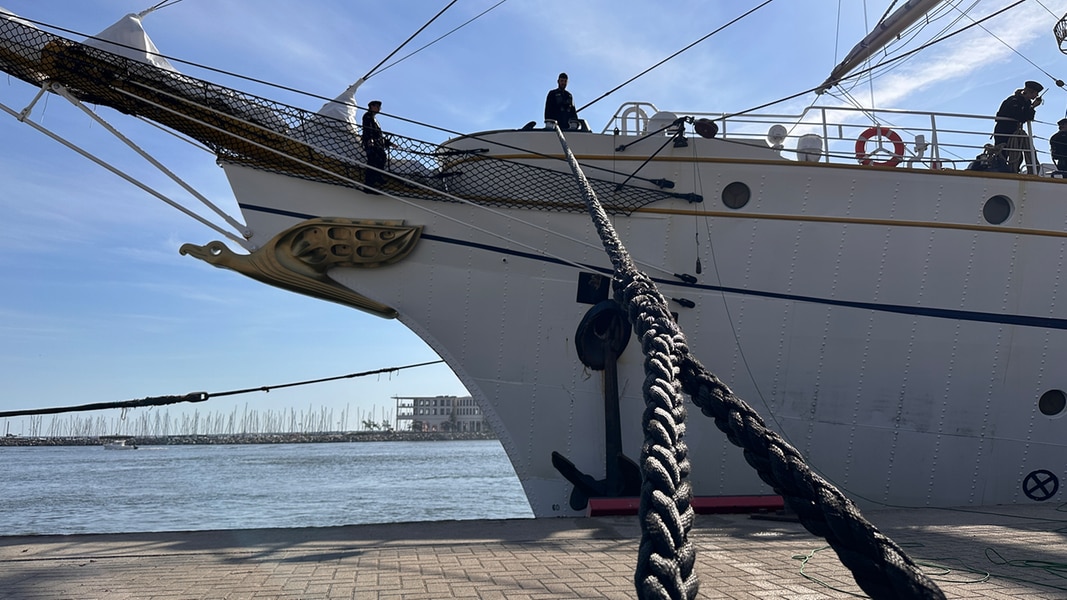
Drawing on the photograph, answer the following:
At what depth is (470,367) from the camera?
339 inches

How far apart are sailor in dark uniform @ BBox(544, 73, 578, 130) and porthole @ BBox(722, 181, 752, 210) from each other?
1834 millimetres

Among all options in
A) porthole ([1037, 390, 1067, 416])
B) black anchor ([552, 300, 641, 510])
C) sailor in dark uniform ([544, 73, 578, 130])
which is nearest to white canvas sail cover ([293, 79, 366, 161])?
sailor in dark uniform ([544, 73, 578, 130])

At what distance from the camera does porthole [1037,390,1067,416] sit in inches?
337

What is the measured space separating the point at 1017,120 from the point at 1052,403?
10.7 feet

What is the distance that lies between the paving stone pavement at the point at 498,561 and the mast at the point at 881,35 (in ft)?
25.8

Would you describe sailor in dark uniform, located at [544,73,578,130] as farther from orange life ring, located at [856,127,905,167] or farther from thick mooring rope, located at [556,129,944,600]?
thick mooring rope, located at [556,129,944,600]

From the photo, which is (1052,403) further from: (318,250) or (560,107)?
(318,250)

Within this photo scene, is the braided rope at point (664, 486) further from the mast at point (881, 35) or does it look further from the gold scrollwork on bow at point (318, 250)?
the mast at point (881, 35)

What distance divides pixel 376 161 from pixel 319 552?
407cm

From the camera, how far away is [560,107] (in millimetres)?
9156

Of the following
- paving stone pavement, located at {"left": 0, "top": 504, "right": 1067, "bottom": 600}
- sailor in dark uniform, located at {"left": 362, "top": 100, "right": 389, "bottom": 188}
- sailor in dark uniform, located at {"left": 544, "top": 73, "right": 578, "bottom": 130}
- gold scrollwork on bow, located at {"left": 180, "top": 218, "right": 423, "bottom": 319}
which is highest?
sailor in dark uniform, located at {"left": 544, "top": 73, "right": 578, "bottom": 130}

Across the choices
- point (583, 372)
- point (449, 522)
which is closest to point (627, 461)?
point (583, 372)

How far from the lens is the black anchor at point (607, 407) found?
8.00 meters

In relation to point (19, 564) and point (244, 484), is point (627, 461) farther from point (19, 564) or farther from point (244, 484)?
point (244, 484)
